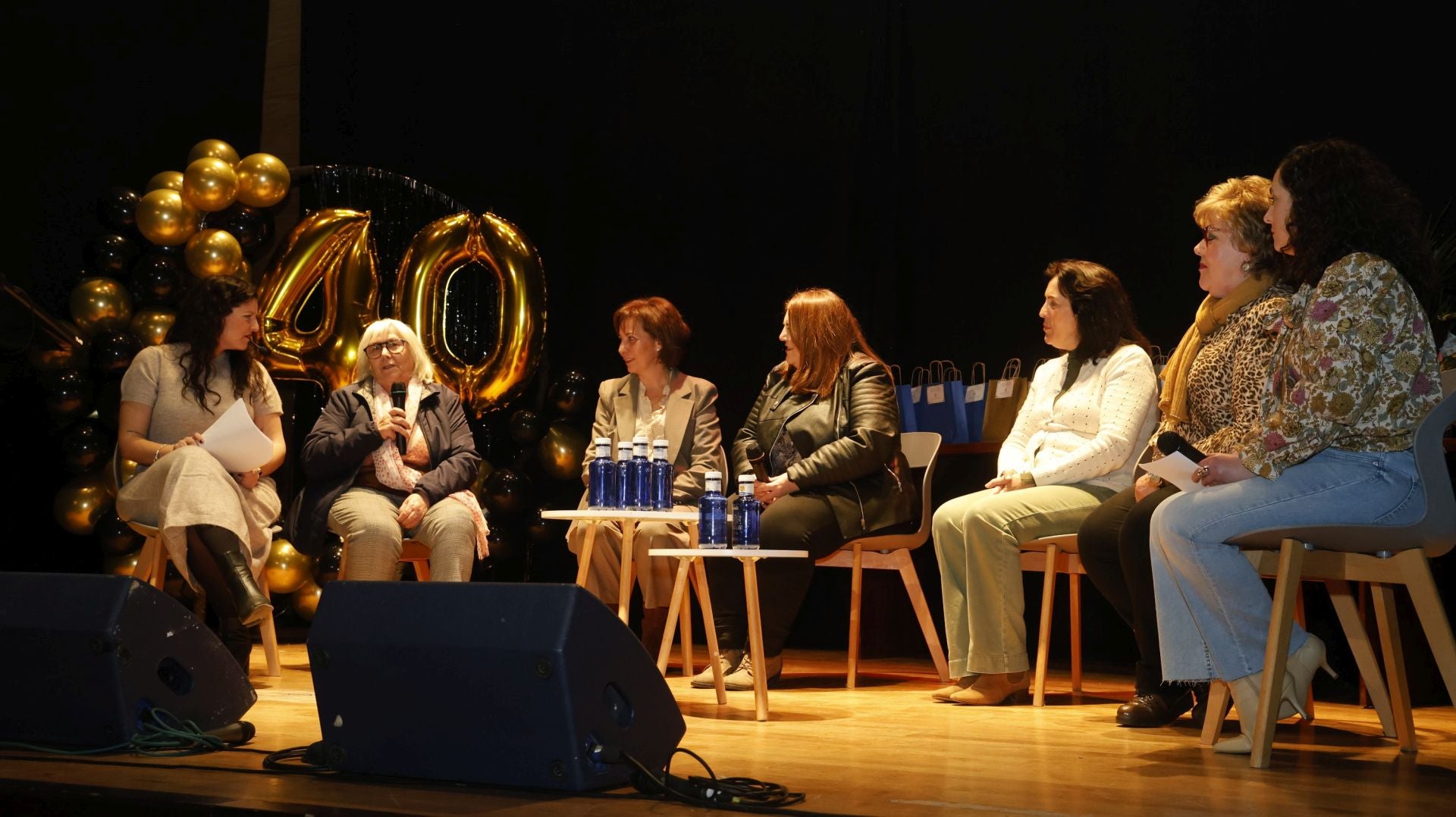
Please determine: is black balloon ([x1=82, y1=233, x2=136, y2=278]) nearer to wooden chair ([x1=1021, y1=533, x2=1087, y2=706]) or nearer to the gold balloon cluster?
the gold balloon cluster

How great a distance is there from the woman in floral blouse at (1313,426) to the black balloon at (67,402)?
3801mm

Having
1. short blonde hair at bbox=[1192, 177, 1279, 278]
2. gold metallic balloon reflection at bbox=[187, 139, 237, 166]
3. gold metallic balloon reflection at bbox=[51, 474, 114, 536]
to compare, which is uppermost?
gold metallic balloon reflection at bbox=[187, 139, 237, 166]

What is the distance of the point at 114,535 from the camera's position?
502cm

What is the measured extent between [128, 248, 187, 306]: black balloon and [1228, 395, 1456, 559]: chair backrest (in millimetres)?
3980

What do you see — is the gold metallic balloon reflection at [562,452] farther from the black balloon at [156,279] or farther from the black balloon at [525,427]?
the black balloon at [156,279]

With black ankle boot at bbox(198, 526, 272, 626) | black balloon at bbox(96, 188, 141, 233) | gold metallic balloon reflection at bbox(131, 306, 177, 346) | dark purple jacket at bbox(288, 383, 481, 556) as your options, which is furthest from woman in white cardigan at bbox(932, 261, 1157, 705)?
black balloon at bbox(96, 188, 141, 233)

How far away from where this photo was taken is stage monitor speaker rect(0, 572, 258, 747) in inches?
96.6

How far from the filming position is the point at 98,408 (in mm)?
5094

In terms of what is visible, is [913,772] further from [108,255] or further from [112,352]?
[108,255]

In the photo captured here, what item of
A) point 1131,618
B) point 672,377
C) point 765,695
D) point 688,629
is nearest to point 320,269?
point 672,377

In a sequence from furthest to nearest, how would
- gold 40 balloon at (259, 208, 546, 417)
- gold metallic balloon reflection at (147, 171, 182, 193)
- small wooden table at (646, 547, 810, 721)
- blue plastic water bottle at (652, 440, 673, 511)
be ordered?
gold 40 balloon at (259, 208, 546, 417) < gold metallic balloon reflection at (147, 171, 182, 193) < blue plastic water bottle at (652, 440, 673, 511) < small wooden table at (646, 547, 810, 721)

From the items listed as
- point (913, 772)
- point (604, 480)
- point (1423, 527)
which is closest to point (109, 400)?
point (604, 480)

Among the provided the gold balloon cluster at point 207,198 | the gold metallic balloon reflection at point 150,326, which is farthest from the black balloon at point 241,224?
the gold metallic balloon reflection at point 150,326

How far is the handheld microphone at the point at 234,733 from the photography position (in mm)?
2684
